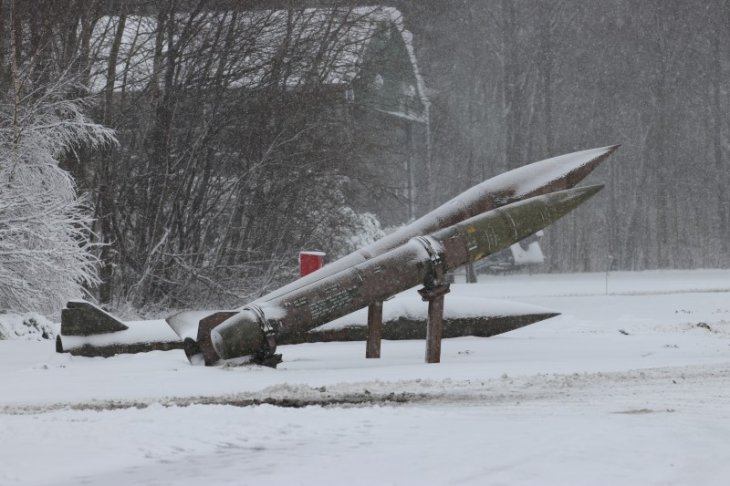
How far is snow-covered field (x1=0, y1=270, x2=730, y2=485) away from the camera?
627 centimetres

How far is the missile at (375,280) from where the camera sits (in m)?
11.6

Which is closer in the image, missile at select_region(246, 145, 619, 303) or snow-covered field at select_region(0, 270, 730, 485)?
snow-covered field at select_region(0, 270, 730, 485)

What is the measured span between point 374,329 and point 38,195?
22.6 feet

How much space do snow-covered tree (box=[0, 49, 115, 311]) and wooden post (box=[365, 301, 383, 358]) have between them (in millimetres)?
5908

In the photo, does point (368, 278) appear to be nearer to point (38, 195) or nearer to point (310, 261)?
point (310, 261)

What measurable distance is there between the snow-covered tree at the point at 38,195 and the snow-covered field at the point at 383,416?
73.8 inches

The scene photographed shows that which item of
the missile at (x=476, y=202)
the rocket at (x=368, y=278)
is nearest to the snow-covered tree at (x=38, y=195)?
the rocket at (x=368, y=278)

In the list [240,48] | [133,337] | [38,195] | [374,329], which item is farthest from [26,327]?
[240,48]

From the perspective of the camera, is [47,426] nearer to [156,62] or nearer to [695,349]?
[695,349]

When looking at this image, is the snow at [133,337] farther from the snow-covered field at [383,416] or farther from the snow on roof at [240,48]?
the snow on roof at [240,48]

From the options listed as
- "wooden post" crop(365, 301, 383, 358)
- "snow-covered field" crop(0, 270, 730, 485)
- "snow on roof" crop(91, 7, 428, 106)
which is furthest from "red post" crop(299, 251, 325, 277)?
"snow on roof" crop(91, 7, 428, 106)

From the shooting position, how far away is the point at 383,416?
8.06 meters

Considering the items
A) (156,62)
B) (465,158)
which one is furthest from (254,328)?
(465,158)

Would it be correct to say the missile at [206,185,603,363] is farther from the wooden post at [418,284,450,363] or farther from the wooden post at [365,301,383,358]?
the wooden post at [365,301,383,358]
